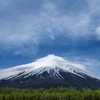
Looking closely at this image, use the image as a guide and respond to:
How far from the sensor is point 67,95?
22484 millimetres

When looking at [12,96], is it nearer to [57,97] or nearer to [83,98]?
[57,97]

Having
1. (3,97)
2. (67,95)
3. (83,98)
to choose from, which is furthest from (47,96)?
(3,97)

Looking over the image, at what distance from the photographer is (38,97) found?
22.3 meters

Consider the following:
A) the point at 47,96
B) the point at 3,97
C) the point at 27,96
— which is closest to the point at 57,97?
the point at 47,96

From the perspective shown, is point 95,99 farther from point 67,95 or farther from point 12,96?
point 12,96

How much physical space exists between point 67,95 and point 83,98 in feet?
9.48

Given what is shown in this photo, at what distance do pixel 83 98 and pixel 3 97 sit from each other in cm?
1476

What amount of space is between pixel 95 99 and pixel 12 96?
15.4 meters

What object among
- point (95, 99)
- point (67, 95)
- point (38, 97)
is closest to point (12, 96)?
point (38, 97)

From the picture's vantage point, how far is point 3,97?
2258 cm

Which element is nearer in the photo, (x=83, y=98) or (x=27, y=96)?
(x=83, y=98)

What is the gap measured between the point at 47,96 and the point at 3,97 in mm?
8267

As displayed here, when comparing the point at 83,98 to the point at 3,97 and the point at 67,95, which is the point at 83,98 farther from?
the point at 3,97

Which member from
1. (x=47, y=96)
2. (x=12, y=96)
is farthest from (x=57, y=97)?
(x=12, y=96)
